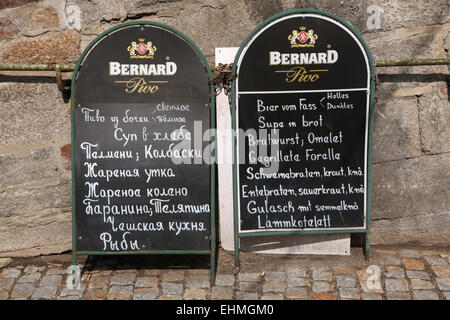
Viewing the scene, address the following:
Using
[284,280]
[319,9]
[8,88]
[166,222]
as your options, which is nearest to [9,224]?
[8,88]

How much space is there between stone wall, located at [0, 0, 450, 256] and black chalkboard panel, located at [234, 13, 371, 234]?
1.15 ft

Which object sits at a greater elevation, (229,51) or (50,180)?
(229,51)

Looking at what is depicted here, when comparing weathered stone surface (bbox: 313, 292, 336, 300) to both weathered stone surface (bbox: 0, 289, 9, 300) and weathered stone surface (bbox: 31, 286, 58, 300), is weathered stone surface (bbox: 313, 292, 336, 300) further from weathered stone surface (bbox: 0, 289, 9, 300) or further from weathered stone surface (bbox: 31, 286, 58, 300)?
weathered stone surface (bbox: 0, 289, 9, 300)

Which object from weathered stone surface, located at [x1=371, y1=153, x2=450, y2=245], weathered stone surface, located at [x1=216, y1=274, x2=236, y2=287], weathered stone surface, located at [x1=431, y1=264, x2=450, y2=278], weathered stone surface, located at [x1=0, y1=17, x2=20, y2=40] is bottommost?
weathered stone surface, located at [x1=216, y1=274, x2=236, y2=287]

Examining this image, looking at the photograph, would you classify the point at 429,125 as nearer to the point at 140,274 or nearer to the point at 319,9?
the point at 319,9

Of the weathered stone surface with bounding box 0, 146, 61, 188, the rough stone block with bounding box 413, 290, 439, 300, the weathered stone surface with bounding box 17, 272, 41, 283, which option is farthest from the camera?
the weathered stone surface with bounding box 0, 146, 61, 188

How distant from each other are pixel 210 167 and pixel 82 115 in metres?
1.11

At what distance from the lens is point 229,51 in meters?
4.11

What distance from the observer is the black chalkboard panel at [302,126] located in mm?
3932

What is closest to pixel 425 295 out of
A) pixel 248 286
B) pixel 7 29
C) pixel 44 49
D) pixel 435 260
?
pixel 435 260

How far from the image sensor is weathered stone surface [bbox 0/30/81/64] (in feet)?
13.7

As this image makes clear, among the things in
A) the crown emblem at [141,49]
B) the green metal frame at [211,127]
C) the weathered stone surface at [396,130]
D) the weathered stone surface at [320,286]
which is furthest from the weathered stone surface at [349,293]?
the crown emblem at [141,49]

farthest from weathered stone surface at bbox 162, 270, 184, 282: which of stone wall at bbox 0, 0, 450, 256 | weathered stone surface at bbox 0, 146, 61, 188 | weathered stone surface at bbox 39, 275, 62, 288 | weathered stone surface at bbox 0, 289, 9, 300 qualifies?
weathered stone surface at bbox 0, 146, 61, 188

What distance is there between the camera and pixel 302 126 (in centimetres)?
404
